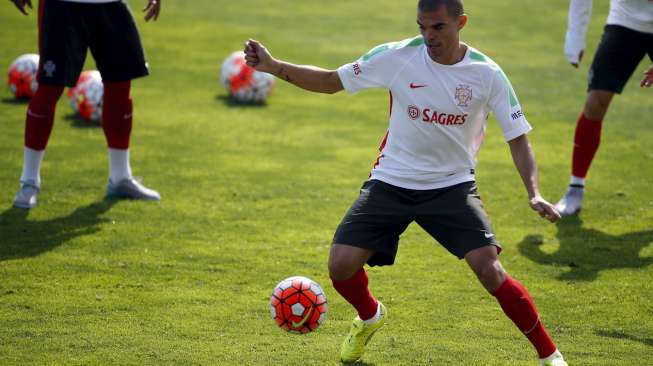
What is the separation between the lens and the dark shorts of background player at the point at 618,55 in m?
8.81

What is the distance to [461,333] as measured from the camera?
6.49 meters

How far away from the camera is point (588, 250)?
324 inches

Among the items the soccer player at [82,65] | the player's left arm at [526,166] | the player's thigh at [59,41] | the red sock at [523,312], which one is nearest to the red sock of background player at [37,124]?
the soccer player at [82,65]

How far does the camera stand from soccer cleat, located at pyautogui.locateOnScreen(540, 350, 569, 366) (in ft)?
18.4

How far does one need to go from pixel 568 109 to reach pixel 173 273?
7.08 meters

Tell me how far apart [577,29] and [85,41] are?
14.1 feet

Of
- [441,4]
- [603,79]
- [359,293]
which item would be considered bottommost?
[359,293]

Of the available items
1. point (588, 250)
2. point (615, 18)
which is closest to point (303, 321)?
point (588, 250)

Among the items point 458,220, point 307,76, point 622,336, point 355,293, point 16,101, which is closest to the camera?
point 458,220

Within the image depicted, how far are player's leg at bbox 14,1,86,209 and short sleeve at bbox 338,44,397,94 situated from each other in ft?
11.5

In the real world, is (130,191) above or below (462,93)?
below

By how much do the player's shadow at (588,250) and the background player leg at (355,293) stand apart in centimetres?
212

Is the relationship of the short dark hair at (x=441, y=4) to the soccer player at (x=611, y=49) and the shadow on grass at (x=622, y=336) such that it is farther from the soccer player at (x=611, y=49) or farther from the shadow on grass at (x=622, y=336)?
the soccer player at (x=611, y=49)

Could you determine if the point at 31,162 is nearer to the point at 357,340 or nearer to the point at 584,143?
the point at 357,340
